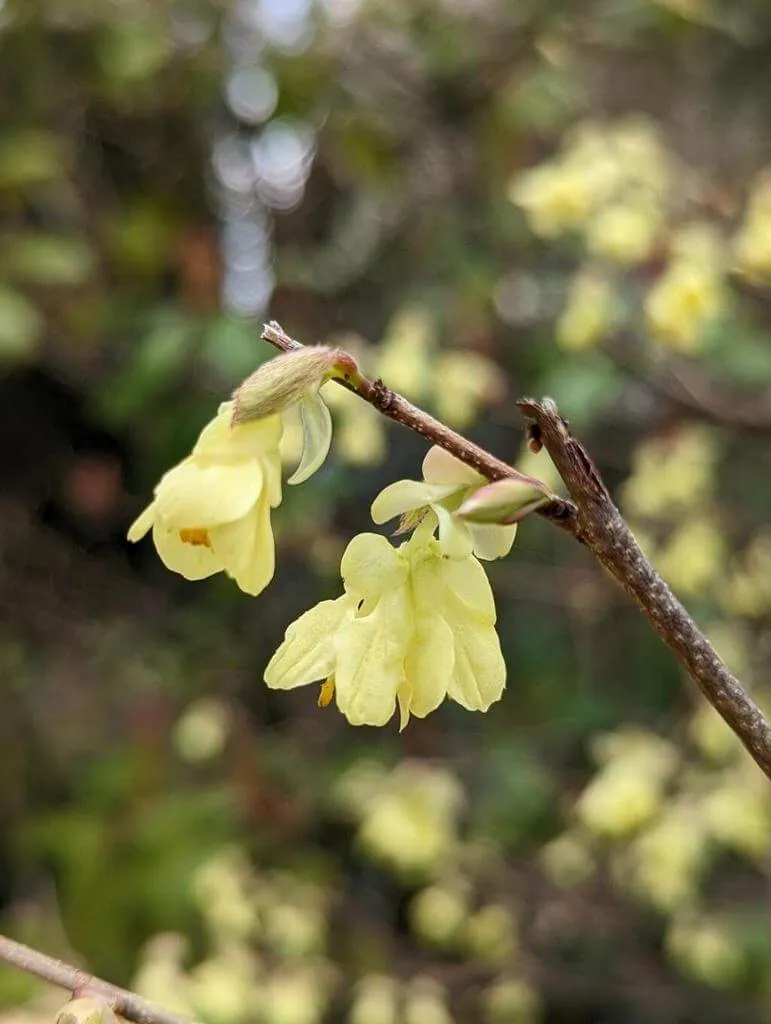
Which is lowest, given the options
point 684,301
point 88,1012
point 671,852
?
point 671,852

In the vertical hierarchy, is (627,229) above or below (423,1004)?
above

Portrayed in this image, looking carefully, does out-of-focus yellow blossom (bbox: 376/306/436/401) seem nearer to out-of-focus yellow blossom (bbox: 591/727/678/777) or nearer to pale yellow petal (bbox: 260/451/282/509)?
out-of-focus yellow blossom (bbox: 591/727/678/777)

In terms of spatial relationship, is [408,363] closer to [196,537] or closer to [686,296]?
[686,296]

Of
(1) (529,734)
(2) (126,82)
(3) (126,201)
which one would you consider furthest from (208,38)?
(1) (529,734)

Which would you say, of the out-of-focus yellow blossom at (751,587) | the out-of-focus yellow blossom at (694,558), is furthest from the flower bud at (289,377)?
the out-of-focus yellow blossom at (751,587)

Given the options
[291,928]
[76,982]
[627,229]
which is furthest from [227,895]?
[76,982]

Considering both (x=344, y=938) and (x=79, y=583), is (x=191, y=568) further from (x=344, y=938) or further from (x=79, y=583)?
(x=79, y=583)

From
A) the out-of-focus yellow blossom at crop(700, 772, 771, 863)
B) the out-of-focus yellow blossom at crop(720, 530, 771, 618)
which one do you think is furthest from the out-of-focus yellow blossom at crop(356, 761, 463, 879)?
the out-of-focus yellow blossom at crop(720, 530, 771, 618)

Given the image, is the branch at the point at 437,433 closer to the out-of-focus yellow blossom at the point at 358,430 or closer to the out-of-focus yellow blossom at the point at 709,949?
the out-of-focus yellow blossom at the point at 358,430
